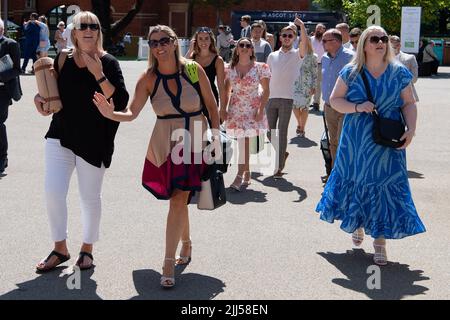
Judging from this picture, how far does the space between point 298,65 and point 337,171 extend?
4.07 m

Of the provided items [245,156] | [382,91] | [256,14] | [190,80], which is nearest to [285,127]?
[245,156]

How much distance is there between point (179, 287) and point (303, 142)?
8.00 metres

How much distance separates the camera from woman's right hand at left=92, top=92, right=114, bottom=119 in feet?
18.2

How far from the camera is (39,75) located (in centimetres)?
584

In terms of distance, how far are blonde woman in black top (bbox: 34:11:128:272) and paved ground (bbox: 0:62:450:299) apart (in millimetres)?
405

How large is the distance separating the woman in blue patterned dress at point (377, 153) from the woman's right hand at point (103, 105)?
1.81 m

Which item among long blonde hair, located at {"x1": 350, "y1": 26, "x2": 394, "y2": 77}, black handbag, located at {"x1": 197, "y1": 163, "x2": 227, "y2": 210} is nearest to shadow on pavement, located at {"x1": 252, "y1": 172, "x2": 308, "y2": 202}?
long blonde hair, located at {"x1": 350, "y1": 26, "x2": 394, "y2": 77}

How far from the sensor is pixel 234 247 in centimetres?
681

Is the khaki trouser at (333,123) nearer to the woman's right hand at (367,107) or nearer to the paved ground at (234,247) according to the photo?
→ the paved ground at (234,247)

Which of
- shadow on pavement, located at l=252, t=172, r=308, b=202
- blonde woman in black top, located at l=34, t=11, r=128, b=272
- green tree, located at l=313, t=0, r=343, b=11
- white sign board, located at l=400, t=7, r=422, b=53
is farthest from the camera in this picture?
green tree, located at l=313, t=0, r=343, b=11

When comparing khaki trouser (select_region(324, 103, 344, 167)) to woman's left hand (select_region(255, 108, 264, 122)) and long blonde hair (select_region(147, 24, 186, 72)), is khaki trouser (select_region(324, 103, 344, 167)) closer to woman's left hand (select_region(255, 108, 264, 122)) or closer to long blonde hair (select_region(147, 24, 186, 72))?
woman's left hand (select_region(255, 108, 264, 122))

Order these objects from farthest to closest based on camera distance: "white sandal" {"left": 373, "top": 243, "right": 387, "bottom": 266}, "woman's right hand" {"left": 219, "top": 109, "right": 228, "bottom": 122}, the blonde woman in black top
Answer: "woman's right hand" {"left": 219, "top": 109, "right": 228, "bottom": 122} < "white sandal" {"left": 373, "top": 243, "right": 387, "bottom": 266} < the blonde woman in black top

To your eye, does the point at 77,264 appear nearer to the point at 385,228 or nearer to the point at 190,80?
the point at 190,80

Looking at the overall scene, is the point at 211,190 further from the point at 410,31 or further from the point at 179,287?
the point at 410,31
